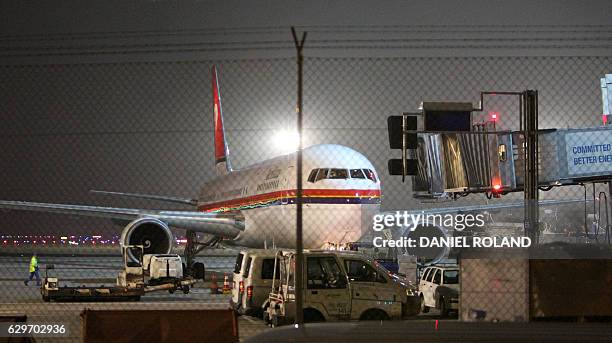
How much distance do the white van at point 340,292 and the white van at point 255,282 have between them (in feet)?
3.05

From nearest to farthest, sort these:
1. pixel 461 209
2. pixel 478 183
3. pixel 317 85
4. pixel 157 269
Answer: pixel 317 85
pixel 478 183
pixel 157 269
pixel 461 209

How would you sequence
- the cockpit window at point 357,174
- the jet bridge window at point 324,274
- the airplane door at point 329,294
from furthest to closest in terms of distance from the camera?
1. the cockpit window at point 357,174
2. the jet bridge window at point 324,274
3. the airplane door at point 329,294

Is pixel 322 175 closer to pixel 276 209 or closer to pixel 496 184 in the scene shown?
pixel 276 209

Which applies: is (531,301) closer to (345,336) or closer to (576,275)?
(576,275)

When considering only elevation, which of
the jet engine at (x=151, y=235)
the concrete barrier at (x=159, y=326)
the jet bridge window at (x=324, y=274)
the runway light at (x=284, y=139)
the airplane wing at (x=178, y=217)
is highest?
the runway light at (x=284, y=139)

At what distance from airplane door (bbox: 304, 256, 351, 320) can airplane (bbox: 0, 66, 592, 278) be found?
4869 millimetres

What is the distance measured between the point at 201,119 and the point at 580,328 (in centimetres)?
678

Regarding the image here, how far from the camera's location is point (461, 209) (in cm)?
2747

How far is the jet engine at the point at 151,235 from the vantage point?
2472cm

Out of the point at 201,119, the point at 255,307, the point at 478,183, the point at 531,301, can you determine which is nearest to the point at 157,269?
the point at 255,307

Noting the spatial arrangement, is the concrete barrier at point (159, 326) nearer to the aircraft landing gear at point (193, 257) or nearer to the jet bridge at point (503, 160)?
the jet bridge at point (503, 160)

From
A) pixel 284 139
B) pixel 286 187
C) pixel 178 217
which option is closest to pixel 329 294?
pixel 284 139

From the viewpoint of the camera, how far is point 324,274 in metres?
12.9

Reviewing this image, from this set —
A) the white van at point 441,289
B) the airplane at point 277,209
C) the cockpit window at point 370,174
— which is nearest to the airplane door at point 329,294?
the white van at point 441,289
